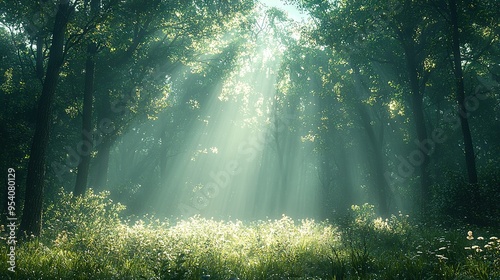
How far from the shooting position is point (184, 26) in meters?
18.9

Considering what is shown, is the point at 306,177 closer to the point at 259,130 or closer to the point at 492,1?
the point at 259,130

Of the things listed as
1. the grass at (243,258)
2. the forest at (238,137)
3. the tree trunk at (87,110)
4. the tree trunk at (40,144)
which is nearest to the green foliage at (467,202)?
the forest at (238,137)

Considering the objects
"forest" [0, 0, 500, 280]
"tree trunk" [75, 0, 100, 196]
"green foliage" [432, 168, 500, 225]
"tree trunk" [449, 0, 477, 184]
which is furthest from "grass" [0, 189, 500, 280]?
"tree trunk" [75, 0, 100, 196]

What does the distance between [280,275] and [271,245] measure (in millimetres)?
1935

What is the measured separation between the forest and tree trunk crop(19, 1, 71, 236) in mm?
52

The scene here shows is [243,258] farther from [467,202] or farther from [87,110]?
[87,110]

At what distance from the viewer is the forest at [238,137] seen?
27.8 feet

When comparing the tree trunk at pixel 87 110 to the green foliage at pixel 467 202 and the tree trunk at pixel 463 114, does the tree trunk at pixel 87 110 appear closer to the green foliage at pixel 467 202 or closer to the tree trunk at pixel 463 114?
the green foliage at pixel 467 202

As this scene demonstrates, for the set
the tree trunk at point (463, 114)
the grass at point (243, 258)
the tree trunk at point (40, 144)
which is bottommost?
the grass at point (243, 258)

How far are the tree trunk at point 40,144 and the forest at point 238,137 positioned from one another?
2.0 inches

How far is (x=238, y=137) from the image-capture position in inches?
1994

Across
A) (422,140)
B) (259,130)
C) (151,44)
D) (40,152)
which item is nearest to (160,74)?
(151,44)

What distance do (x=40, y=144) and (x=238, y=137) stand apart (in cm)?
4020

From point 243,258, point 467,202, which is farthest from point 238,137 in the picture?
point 243,258
